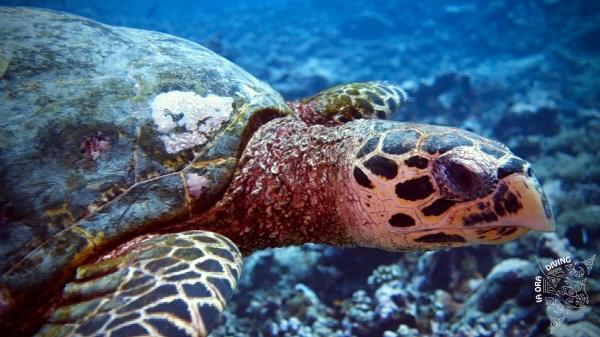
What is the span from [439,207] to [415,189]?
145 mm

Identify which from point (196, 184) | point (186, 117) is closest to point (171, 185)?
point (196, 184)

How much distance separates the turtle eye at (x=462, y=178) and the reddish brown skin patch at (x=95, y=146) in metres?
1.71

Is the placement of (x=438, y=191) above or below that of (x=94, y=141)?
below

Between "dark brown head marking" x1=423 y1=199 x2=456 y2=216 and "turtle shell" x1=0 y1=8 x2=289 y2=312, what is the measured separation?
1112 mm

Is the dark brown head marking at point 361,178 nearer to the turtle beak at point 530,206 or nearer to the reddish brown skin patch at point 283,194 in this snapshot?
the reddish brown skin patch at point 283,194

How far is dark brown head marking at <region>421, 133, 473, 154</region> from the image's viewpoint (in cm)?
193

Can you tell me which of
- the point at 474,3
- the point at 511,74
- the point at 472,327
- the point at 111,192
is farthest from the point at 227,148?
the point at 474,3

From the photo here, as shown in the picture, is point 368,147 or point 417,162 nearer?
point 417,162

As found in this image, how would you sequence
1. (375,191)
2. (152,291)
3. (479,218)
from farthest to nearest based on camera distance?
(375,191), (479,218), (152,291)

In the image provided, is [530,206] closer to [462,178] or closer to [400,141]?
[462,178]

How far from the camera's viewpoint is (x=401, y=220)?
201 cm

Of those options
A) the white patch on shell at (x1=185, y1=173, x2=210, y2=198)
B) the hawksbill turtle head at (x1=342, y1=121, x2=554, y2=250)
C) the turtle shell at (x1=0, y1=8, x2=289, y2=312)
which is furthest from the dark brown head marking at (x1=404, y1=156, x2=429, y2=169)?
the white patch on shell at (x1=185, y1=173, x2=210, y2=198)

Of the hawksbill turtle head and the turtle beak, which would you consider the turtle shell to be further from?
the turtle beak

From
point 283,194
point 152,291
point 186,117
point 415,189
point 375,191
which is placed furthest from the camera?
point 283,194
